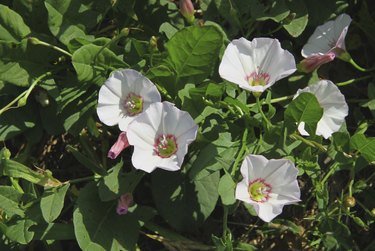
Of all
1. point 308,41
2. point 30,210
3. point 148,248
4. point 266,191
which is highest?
point 308,41

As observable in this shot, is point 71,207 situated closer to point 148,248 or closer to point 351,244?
point 148,248

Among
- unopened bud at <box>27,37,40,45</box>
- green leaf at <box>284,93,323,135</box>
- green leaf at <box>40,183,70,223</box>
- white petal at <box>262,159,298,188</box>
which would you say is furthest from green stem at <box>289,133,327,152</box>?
unopened bud at <box>27,37,40,45</box>

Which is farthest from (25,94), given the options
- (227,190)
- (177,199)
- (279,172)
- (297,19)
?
(297,19)

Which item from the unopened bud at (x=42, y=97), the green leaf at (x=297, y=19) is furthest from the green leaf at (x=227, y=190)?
the unopened bud at (x=42, y=97)

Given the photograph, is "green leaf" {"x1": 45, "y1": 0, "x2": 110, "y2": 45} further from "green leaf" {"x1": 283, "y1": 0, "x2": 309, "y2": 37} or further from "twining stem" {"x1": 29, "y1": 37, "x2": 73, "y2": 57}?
"green leaf" {"x1": 283, "y1": 0, "x2": 309, "y2": 37}

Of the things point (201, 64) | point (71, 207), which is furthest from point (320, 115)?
point (71, 207)

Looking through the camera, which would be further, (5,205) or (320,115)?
(5,205)

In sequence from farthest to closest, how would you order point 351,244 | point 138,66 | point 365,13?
point 365,13 → point 351,244 → point 138,66
